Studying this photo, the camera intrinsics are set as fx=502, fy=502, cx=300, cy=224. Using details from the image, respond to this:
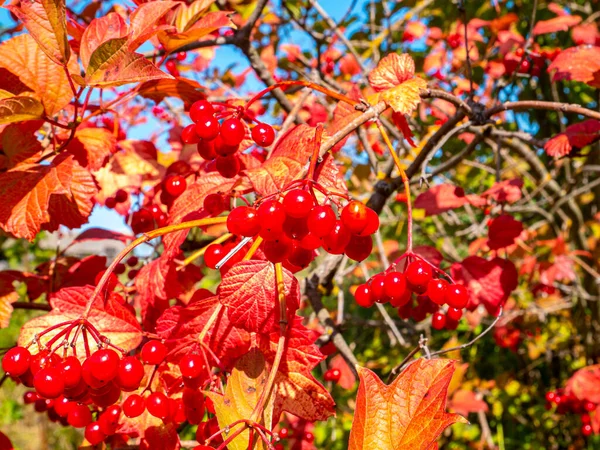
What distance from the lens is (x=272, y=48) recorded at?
3.49 meters

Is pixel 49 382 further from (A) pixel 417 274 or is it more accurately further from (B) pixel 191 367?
(A) pixel 417 274

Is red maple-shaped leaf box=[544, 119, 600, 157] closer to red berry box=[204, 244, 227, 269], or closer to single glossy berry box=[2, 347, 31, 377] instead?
red berry box=[204, 244, 227, 269]

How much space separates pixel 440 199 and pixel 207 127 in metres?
1.05

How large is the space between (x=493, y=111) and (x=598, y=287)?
102 inches

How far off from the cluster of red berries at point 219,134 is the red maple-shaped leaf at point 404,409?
0.47 m

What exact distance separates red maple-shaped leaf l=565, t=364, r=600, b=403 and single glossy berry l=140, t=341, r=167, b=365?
240cm

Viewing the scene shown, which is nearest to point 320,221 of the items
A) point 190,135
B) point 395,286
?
point 395,286

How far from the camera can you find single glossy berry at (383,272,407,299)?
896 mm

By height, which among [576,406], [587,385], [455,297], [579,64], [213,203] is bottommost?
[576,406]

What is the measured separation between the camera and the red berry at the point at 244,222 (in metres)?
0.73

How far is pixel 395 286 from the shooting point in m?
0.90

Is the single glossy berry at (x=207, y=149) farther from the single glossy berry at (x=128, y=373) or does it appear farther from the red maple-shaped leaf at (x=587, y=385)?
the red maple-shaped leaf at (x=587, y=385)

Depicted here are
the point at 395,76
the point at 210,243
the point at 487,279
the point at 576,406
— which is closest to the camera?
the point at 395,76

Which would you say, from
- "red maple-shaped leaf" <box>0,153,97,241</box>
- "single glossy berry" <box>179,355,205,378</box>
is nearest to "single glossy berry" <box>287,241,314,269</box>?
"single glossy berry" <box>179,355,205,378</box>
